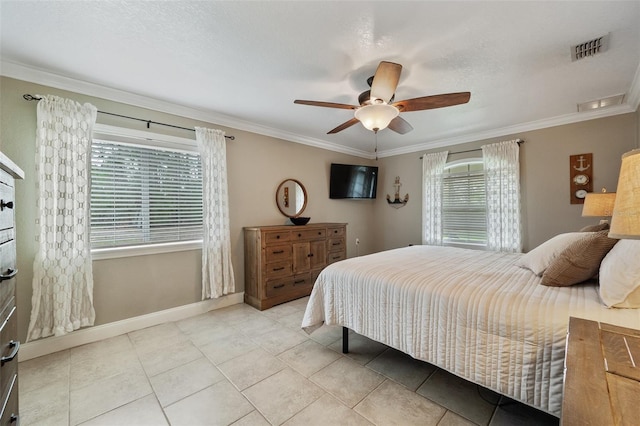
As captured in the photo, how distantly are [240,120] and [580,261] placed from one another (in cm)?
366

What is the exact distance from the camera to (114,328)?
2.62 m

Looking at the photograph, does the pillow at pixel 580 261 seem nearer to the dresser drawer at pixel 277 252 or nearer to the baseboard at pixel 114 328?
the dresser drawer at pixel 277 252

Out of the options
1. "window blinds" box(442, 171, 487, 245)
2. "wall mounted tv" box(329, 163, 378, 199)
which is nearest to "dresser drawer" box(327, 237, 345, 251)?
"wall mounted tv" box(329, 163, 378, 199)

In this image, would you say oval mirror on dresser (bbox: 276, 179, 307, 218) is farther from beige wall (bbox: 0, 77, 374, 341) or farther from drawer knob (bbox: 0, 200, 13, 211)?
drawer knob (bbox: 0, 200, 13, 211)

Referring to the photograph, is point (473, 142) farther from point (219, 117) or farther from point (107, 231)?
point (107, 231)

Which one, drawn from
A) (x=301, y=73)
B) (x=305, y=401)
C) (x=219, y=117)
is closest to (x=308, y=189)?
(x=219, y=117)

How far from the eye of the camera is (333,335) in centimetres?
259

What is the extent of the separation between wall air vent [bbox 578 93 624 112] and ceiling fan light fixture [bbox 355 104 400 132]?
8.35 feet

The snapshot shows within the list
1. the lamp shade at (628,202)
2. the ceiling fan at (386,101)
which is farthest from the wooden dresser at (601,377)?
the ceiling fan at (386,101)

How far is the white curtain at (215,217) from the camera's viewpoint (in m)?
3.19

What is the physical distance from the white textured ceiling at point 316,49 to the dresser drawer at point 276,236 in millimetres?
1568

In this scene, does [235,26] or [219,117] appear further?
[219,117]

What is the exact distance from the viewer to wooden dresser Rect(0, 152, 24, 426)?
958 mm

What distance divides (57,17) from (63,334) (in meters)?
2.53
